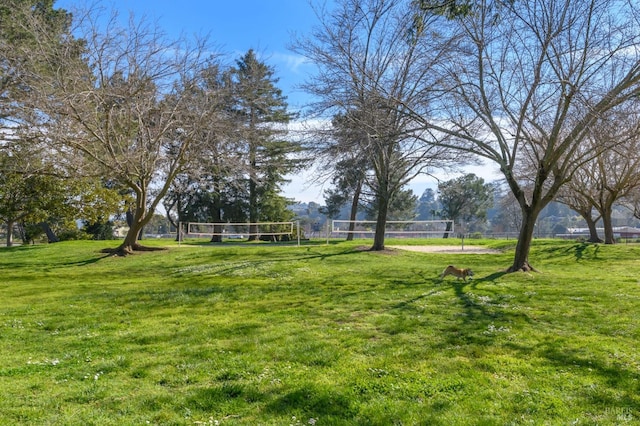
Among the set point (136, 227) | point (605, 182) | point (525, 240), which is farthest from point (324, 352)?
point (605, 182)

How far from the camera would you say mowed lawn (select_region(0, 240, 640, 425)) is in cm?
403

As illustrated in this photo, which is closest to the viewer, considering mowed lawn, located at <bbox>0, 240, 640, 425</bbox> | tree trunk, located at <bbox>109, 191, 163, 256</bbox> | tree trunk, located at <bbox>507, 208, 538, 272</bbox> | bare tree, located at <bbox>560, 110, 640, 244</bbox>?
mowed lawn, located at <bbox>0, 240, 640, 425</bbox>

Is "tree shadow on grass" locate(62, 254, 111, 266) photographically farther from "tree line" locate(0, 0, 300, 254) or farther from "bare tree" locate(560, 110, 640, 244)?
"bare tree" locate(560, 110, 640, 244)

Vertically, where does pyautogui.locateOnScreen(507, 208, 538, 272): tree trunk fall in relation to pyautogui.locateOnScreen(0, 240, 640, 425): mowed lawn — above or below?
above

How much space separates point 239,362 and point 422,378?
6.92 feet

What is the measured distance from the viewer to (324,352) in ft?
18.6

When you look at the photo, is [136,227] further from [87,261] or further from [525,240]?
[525,240]

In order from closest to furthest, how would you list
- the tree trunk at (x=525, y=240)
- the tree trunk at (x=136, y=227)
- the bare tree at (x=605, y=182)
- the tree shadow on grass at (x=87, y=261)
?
the tree trunk at (x=525, y=240) < the tree shadow on grass at (x=87, y=261) < the tree trunk at (x=136, y=227) < the bare tree at (x=605, y=182)

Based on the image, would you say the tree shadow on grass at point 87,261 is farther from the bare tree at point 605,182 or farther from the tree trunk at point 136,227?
the bare tree at point 605,182

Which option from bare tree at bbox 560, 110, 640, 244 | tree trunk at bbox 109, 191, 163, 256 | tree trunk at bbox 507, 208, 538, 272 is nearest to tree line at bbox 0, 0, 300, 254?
tree trunk at bbox 109, 191, 163, 256

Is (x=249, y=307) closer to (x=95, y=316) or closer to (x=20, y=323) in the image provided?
(x=95, y=316)

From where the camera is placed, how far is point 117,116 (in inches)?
666

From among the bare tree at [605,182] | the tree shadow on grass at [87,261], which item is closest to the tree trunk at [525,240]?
the bare tree at [605,182]

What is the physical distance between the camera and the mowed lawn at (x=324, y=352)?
4031mm
